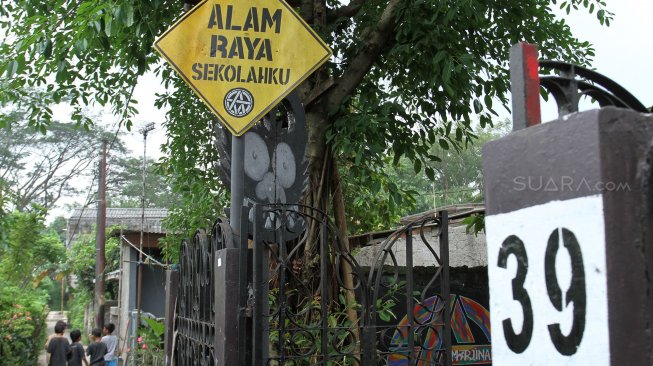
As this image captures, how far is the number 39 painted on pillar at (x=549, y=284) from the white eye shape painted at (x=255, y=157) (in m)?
2.87

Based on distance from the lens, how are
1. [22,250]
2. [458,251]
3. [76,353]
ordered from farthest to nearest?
[22,250]
[76,353]
[458,251]

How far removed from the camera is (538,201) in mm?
1471

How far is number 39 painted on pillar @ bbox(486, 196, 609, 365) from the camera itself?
1.30 meters

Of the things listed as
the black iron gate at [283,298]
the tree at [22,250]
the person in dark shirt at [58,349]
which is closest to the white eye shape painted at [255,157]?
the black iron gate at [283,298]

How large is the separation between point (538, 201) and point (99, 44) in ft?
18.2

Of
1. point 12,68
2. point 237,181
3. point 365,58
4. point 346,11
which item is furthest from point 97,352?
point 237,181

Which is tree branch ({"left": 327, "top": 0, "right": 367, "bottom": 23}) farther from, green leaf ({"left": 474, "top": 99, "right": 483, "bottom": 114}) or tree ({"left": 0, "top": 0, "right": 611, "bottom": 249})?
green leaf ({"left": 474, "top": 99, "right": 483, "bottom": 114})

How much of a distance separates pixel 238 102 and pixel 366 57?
2.98 meters

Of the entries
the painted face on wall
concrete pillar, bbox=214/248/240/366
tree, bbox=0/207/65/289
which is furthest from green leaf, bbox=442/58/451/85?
tree, bbox=0/207/65/289

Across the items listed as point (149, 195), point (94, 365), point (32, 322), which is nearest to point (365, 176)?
point (94, 365)

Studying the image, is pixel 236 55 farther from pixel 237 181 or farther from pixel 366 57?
pixel 366 57

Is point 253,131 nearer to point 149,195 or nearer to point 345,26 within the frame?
point 345,26

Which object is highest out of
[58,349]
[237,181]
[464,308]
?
[237,181]

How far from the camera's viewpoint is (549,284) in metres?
1.41
